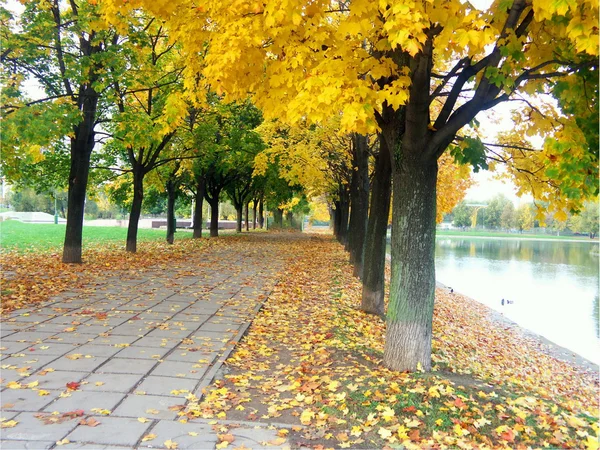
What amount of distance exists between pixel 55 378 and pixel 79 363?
0.43 meters

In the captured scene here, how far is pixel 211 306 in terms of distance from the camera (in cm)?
816

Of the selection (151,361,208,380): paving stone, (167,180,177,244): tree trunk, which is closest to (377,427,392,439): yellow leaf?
(151,361,208,380): paving stone

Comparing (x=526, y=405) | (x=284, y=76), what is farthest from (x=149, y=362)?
(x=526, y=405)

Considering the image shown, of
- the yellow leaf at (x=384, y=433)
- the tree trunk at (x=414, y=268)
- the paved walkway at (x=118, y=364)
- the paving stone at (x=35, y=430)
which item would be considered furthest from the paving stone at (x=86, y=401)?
the tree trunk at (x=414, y=268)

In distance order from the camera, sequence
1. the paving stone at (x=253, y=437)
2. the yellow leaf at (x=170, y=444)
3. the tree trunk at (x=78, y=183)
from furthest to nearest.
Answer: the tree trunk at (x=78, y=183)
the paving stone at (x=253, y=437)
the yellow leaf at (x=170, y=444)

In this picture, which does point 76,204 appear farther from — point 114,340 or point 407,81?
point 407,81

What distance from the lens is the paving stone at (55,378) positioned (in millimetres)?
4257

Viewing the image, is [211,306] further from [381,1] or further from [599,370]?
[599,370]

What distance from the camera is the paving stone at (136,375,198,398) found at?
427cm

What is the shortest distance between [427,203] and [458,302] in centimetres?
1174

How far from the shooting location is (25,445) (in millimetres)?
3191

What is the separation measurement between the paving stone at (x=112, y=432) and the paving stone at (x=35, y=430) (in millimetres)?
90

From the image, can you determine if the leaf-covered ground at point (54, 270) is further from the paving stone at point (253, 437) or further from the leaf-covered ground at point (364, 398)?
the paving stone at point (253, 437)

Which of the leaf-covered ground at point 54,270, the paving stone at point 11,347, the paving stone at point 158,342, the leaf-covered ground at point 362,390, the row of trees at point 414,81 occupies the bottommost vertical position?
the leaf-covered ground at point 362,390
